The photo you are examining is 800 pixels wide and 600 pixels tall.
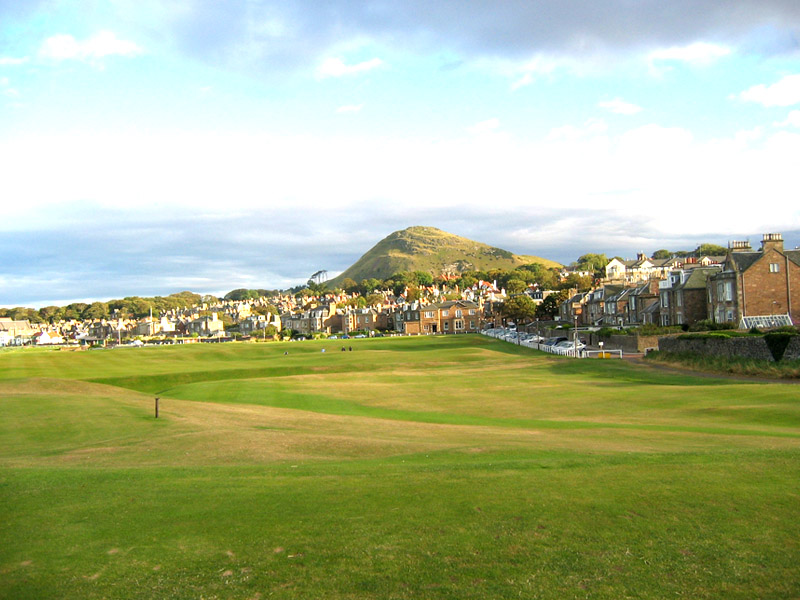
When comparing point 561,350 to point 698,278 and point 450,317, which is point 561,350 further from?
point 450,317

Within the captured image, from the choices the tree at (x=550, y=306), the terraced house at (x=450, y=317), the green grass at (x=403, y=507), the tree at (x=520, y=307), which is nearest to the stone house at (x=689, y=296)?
the green grass at (x=403, y=507)

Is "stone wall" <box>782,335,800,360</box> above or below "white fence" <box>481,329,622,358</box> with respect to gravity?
above

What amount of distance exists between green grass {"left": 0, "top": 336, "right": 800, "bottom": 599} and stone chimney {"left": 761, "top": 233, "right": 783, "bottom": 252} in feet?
141

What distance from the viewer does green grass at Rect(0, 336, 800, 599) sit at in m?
7.49

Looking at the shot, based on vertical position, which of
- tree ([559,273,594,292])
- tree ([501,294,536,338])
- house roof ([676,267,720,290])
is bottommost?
tree ([501,294,536,338])

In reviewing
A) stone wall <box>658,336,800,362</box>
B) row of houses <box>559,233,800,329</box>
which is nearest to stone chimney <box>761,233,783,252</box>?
row of houses <box>559,233,800,329</box>

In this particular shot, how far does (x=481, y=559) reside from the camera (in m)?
7.98

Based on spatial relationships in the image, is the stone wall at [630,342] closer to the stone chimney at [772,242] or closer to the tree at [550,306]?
the stone chimney at [772,242]

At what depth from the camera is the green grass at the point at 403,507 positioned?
749 centimetres

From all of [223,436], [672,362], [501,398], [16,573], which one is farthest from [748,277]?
[16,573]

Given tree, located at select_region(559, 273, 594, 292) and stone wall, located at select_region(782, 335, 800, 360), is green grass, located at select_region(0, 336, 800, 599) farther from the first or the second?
tree, located at select_region(559, 273, 594, 292)

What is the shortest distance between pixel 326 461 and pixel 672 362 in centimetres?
4168

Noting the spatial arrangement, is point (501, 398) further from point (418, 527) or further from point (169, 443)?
point (418, 527)

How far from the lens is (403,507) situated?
10141 mm
